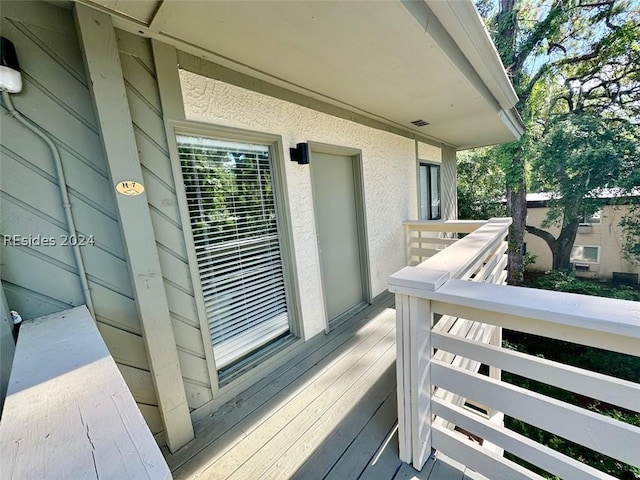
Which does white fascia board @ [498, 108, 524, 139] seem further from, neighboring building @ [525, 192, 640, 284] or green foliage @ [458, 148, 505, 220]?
neighboring building @ [525, 192, 640, 284]

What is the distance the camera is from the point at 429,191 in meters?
5.19

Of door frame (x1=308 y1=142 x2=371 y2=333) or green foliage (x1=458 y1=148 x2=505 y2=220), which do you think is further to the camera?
green foliage (x1=458 y1=148 x2=505 y2=220)

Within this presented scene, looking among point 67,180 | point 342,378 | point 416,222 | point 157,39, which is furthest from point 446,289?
point 416,222

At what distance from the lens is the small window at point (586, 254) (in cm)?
1021

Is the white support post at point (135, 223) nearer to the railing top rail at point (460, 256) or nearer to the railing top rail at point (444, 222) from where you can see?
the railing top rail at point (460, 256)

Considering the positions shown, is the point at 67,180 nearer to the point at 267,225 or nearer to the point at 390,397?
the point at 267,225

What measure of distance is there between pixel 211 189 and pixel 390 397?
77.6 inches

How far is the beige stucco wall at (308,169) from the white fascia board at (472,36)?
1.26 meters

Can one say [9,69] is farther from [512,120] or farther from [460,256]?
[512,120]

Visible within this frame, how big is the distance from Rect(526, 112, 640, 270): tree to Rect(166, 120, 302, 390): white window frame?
661 centimetres

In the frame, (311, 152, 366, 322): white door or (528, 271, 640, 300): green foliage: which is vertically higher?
(311, 152, 366, 322): white door

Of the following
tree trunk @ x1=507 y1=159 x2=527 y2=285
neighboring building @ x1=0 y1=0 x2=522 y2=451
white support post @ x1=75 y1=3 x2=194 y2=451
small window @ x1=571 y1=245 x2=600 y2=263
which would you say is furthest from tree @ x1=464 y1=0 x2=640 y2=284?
white support post @ x1=75 y1=3 x2=194 y2=451

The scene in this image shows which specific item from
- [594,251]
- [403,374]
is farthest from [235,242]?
[594,251]

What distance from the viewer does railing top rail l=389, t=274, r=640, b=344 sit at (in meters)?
0.79
